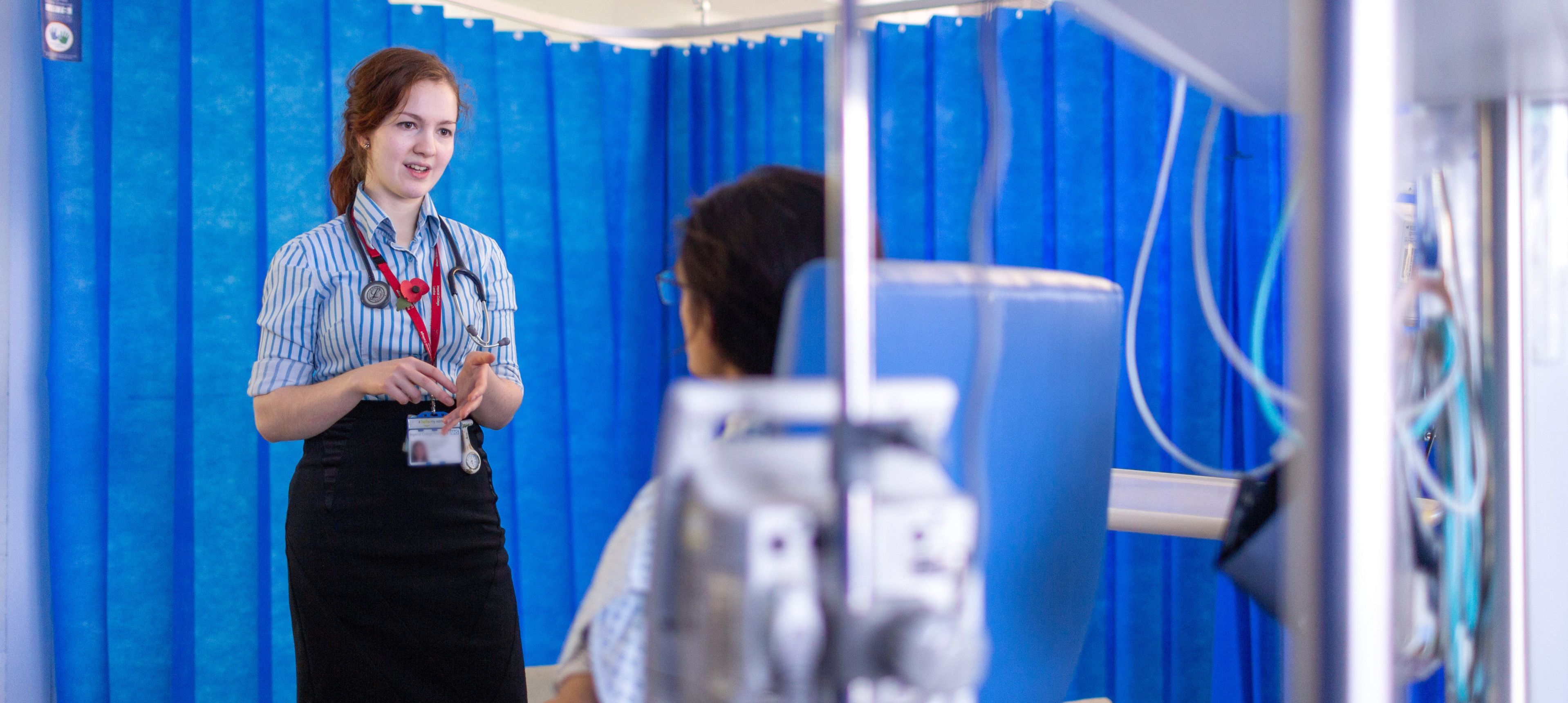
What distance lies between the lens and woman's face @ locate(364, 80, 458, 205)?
5.48 feet

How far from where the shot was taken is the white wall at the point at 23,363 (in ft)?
6.43

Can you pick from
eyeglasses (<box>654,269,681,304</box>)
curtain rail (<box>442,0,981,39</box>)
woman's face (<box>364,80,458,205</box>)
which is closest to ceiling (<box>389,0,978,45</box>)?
curtain rail (<box>442,0,981,39</box>)

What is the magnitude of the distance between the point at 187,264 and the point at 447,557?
96cm

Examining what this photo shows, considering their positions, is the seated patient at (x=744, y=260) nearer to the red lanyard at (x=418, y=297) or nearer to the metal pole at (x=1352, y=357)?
the metal pole at (x=1352, y=357)

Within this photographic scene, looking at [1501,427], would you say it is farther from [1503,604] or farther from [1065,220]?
[1065,220]

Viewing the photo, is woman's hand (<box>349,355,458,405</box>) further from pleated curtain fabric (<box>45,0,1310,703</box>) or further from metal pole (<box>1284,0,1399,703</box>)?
metal pole (<box>1284,0,1399,703</box>)

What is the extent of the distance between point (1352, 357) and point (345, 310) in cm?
149

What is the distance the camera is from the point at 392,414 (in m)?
1.60

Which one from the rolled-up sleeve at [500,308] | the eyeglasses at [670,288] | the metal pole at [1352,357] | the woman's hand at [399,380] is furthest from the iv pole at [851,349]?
the rolled-up sleeve at [500,308]

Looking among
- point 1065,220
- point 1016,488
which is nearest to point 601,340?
point 1065,220

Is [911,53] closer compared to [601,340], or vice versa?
[911,53]

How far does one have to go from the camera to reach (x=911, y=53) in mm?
2455

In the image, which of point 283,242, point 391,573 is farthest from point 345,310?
point 283,242

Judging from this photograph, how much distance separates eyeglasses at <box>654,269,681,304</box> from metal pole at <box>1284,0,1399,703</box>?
594 millimetres
